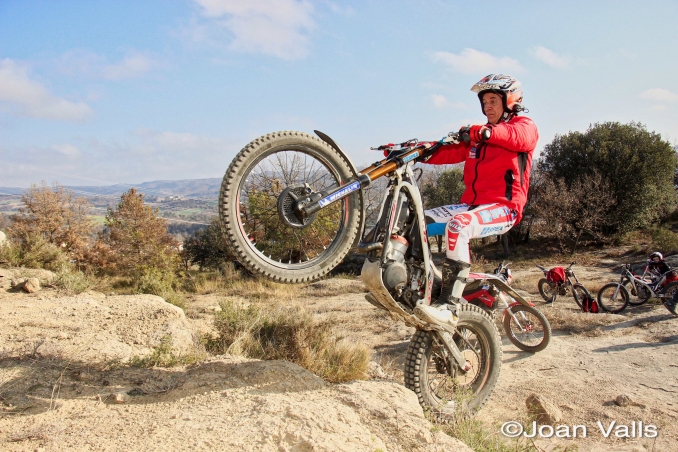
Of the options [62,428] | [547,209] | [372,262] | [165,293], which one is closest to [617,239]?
[547,209]

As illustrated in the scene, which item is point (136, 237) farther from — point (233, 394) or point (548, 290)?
point (233, 394)

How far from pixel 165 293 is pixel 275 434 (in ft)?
31.3

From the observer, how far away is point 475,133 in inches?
167

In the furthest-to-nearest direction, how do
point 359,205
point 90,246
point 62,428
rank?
point 90,246 → point 359,205 → point 62,428

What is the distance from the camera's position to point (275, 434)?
10.3 feet

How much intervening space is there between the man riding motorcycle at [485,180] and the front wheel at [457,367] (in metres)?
0.41

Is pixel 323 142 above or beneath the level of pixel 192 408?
above

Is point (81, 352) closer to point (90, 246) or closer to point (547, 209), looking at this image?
point (90, 246)

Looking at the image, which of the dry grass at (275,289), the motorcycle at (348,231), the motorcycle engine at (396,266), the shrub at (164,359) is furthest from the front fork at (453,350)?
the dry grass at (275,289)

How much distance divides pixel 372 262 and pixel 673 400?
5126 millimetres

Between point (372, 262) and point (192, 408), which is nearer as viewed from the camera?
point (192, 408)

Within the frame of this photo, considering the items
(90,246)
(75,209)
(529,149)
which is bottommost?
(90,246)

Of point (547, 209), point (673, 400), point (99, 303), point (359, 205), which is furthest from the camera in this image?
point (547, 209)

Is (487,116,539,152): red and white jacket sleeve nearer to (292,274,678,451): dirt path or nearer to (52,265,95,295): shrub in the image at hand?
(292,274,678,451): dirt path
